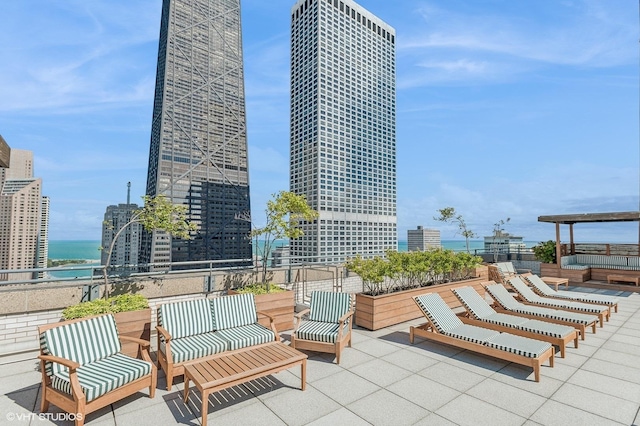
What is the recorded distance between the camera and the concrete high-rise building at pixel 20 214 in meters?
31.9

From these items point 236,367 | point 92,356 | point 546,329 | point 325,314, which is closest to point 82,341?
point 92,356

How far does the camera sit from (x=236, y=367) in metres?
3.72

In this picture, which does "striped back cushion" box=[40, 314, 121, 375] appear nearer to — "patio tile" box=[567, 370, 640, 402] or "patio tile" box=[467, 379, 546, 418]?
"patio tile" box=[467, 379, 546, 418]

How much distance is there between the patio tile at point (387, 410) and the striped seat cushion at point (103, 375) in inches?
97.8

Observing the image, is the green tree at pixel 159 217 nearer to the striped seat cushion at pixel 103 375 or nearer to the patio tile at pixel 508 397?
the striped seat cushion at pixel 103 375

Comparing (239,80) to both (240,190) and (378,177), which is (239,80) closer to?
(240,190)

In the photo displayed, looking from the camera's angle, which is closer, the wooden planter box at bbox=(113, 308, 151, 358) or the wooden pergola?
the wooden planter box at bbox=(113, 308, 151, 358)

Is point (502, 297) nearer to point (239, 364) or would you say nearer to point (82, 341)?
point (239, 364)

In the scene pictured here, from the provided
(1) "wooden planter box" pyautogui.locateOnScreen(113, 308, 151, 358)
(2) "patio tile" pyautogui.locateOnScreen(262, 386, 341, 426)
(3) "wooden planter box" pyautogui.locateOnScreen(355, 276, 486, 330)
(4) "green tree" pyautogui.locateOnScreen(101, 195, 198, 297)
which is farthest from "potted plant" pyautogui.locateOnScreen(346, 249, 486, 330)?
(1) "wooden planter box" pyautogui.locateOnScreen(113, 308, 151, 358)

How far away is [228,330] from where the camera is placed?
16.5 feet

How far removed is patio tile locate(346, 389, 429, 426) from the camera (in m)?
3.30

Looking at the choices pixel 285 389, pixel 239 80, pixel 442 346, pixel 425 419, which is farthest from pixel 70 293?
pixel 239 80

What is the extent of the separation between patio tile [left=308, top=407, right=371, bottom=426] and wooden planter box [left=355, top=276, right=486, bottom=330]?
3.29m

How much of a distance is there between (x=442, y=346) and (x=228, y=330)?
381cm
